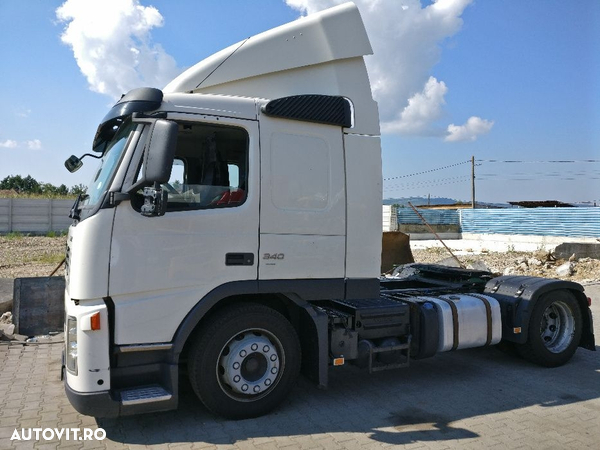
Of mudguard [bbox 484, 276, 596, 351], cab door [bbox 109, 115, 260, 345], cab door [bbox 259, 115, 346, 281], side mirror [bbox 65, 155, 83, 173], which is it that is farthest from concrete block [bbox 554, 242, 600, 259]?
side mirror [bbox 65, 155, 83, 173]

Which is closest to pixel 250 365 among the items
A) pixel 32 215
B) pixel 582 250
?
pixel 582 250

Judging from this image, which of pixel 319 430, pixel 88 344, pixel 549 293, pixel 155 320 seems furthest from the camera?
pixel 549 293

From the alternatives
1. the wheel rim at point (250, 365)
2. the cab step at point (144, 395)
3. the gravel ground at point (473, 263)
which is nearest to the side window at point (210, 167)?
the wheel rim at point (250, 365)

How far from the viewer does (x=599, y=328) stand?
879cm

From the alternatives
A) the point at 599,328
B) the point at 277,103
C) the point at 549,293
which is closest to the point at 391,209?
the point at 599,328

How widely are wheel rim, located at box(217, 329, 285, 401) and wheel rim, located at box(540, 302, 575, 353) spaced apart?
4.05 m

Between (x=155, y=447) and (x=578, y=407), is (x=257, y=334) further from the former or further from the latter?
(x=578, y=407)

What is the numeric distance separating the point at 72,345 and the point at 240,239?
5.30 feet

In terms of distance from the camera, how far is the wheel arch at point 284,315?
13.9ft

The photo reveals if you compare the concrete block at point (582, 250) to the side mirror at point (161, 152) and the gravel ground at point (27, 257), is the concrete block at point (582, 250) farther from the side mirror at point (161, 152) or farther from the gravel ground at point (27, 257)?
the side mirror at point (161, 152)

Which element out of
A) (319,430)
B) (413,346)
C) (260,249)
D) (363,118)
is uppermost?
(363,118)

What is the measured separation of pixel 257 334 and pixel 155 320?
961 millimetres

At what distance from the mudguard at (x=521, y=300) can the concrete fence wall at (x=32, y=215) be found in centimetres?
3155

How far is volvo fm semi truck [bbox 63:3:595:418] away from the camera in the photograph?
3.99 metres
